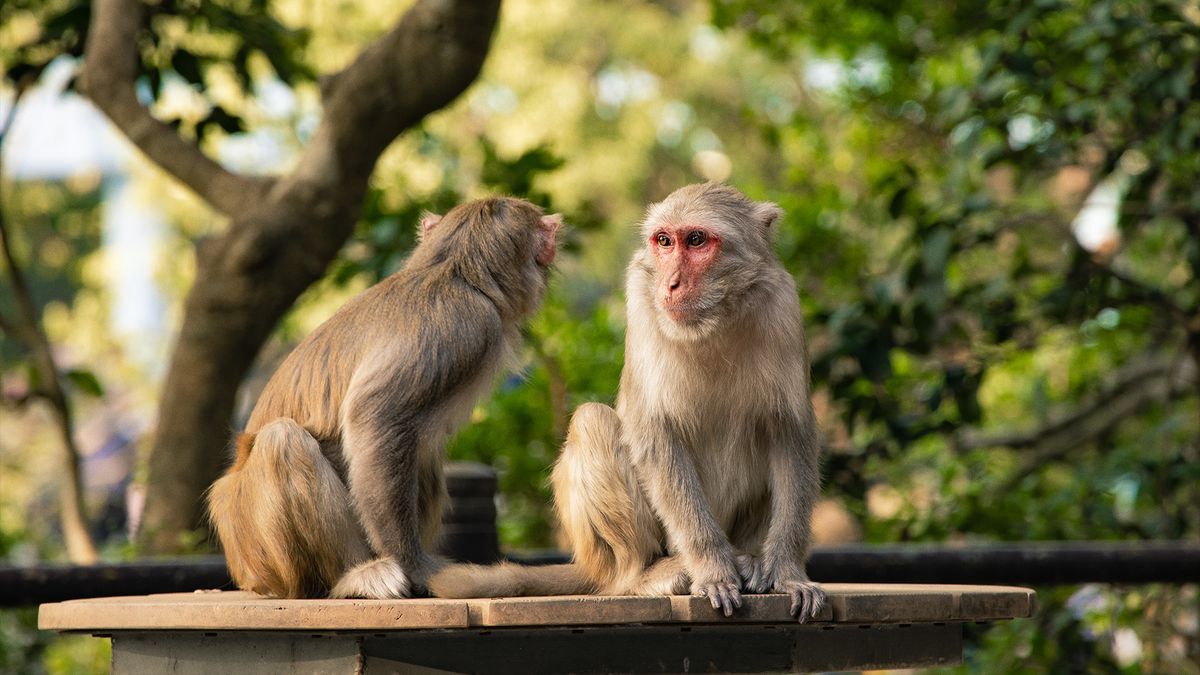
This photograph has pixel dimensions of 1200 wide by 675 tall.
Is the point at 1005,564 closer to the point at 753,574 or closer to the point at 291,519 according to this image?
the point at 753,574

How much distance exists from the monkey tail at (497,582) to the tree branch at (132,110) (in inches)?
102

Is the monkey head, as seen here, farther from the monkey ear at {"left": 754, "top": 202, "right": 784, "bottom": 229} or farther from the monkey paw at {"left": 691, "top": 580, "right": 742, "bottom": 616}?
the monkey paw at {"left": 691, "top": 580, "right": 742, "bottom": 616}

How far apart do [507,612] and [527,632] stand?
0.48 ft

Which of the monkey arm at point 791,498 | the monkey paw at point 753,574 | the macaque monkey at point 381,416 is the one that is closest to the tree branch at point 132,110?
the macaque monkey at point 381,416

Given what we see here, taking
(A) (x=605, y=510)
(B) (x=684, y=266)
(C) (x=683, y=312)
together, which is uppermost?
(B) (x=684, y=266)

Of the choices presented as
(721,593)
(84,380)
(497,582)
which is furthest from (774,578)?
(84,380)

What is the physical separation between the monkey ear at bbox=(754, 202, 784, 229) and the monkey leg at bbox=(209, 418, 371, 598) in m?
1.24

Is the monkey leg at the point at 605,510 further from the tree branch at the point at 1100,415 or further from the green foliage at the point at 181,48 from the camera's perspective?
the tree branch at the point at 1100,415

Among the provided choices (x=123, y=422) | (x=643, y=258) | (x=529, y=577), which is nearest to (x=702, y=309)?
(x=643, y=258)

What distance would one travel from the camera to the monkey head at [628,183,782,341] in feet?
10.6

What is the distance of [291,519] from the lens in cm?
338

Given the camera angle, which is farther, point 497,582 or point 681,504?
point 681,504

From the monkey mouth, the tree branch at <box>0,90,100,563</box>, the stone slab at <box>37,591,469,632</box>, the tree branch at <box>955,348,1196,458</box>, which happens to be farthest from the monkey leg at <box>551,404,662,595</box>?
the tree branch at <box>955,348,1196,458</box>

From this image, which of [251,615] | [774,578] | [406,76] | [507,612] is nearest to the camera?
[507,612]
